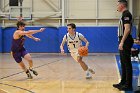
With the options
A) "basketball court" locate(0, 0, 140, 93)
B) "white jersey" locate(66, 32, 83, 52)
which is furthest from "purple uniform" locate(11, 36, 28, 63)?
"basketball court" locate(0, 0, 140, 93)

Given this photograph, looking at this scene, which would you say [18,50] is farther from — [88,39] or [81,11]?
[81,11]

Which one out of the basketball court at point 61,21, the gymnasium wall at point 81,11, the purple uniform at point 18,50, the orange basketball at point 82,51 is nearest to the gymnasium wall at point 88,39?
the basketball court at point 61,21

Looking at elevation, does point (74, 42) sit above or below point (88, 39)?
above

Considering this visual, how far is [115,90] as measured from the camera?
23.1ft

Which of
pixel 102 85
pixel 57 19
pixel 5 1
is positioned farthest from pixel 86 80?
pixel 5 1

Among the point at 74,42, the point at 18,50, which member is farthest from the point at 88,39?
the point at 18,50

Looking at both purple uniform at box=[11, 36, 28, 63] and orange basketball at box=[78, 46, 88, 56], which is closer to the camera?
orange basketball at box=[78, 46, 88, 56]

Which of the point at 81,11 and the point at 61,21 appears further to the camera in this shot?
the point at 61,21

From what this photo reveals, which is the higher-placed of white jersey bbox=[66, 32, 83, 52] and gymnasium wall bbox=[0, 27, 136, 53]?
white jersey bbox=[66, 32, 83, 52]

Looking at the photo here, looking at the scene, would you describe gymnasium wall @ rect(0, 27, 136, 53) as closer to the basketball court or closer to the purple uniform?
the basketball court

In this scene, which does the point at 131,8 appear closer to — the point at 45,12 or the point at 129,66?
the point at 45,12

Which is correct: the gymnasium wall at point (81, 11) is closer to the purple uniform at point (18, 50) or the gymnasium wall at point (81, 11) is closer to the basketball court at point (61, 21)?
the basketball court at point (61, 21)

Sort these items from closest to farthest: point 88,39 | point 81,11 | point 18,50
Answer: point 18,50
point 88,39
point 81,11

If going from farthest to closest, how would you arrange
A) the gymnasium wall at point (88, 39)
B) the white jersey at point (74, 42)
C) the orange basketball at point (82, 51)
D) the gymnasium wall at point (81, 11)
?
the gymnasium wall at point (81, 11) < the gymnasium wall at point (88, 39) < the white jersey at point (74, 42) < the orange basketball at point (82, 51)
